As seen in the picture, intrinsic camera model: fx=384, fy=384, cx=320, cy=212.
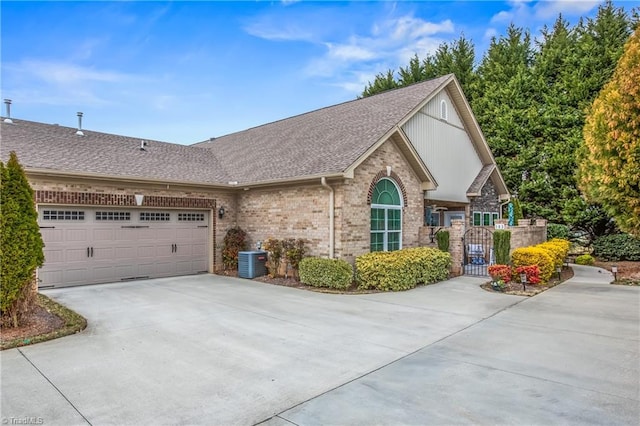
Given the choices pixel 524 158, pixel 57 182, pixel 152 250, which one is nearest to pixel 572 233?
pixel 524 158

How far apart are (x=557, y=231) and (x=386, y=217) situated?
38.2 feet

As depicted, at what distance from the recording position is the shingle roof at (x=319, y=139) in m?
12.0

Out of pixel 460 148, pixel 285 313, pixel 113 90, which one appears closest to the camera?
pixel 285 313

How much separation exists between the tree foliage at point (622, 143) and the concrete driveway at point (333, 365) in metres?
4.75

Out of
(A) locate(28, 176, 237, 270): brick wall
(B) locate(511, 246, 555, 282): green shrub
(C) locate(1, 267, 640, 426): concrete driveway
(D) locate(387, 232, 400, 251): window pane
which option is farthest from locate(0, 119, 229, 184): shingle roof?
(B) locate(511, 246, 555, 282): green shrub

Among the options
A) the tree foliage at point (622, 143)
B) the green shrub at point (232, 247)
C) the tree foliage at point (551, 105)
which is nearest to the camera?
the tree foliage at point (622, 143)

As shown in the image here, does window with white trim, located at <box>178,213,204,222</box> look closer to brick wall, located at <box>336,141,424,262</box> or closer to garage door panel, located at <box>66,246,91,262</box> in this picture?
garage door panel, located at <box>66,246,91,262</box>

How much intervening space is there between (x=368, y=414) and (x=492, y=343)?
10.4ft

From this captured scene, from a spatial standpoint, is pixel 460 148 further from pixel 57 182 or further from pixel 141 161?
pixel 57 182

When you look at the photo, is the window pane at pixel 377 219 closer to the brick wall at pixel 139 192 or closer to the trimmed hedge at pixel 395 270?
the trimmed hedge at pixel 395 270

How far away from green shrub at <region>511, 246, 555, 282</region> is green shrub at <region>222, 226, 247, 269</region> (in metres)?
9.06

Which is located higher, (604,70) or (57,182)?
(604,70)

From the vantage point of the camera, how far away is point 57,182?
34.4ft

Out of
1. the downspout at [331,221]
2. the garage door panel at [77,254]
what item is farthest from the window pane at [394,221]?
the garage door panel at [77,254]
